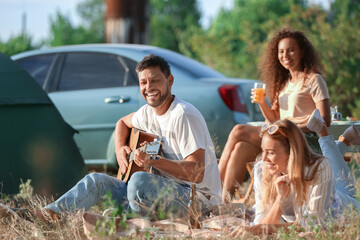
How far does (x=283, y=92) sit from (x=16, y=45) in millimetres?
17229

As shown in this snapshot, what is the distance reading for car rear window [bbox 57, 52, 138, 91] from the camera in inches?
270

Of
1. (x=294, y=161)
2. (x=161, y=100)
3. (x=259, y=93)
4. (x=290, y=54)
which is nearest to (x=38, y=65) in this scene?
(x=259, y=93)

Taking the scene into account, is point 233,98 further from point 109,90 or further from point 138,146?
point 138,146

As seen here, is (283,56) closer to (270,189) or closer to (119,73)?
(270,189)

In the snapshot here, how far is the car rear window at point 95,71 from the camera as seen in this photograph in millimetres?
6859

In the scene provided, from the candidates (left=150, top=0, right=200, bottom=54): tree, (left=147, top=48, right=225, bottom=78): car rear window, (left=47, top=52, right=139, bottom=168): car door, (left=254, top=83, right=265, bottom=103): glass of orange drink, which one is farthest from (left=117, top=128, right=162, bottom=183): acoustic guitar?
(left=150, top=0, right=200, bottom=54): tree

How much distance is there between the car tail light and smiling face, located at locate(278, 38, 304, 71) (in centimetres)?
118

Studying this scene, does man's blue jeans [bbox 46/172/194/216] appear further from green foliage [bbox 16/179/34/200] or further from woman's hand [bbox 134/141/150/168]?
green foliage [bbox 16/179/34/200]

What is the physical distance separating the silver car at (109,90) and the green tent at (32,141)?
1126 mm

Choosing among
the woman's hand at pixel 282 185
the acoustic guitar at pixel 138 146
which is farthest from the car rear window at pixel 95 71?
the woman's hand at pixel 282 185

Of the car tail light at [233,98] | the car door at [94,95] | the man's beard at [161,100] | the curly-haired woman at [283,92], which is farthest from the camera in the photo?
the car door at [94,95]

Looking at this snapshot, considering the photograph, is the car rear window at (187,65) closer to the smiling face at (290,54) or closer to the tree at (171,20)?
the smiling face at (290,54)

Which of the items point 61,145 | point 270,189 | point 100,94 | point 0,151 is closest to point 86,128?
point 100,94

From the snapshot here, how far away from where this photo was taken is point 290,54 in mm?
5086
